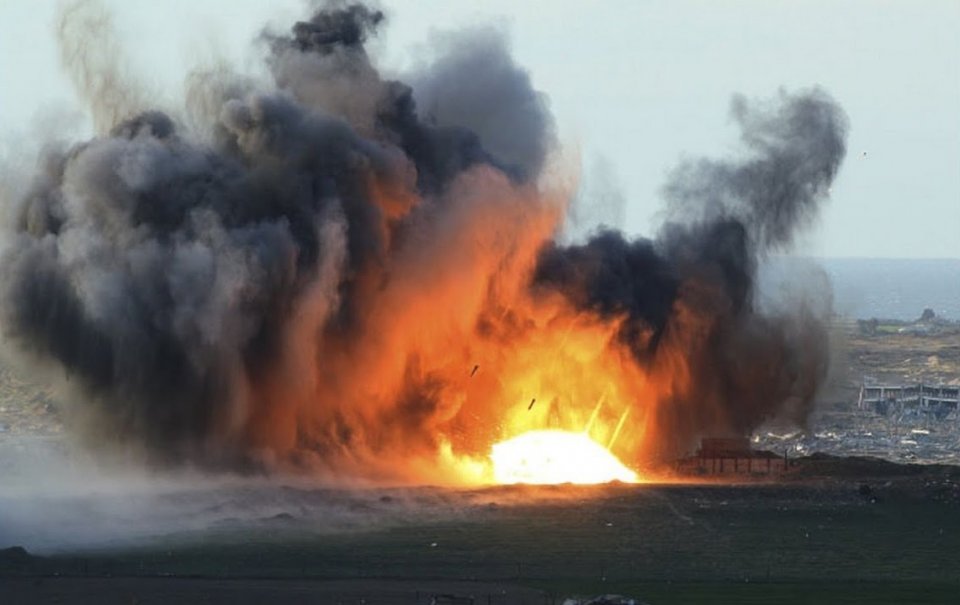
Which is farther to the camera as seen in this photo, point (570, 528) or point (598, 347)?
point (598, 347)

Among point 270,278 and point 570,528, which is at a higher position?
point 270,278

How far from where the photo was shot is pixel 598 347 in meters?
142

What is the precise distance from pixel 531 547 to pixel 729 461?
30.8 m

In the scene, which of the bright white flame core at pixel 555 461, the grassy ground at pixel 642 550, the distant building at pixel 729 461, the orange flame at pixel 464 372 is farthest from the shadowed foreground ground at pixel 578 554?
the orange flame at pixel 464 372

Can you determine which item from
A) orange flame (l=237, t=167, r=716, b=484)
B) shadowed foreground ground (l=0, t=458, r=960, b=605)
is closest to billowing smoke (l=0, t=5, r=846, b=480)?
orange flame (l=237, t=167, r=716, b=484)

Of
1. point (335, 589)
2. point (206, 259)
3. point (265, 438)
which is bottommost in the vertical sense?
point (335, 589)

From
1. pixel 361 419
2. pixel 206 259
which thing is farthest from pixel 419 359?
pixel 206 259

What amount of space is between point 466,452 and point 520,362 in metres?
6.15

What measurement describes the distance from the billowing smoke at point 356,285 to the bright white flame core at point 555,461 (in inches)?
62.3

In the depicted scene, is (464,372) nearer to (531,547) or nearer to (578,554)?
(531,547)

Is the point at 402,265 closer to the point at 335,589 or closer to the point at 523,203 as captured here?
the point at 523,203

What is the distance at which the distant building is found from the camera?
139750 mm

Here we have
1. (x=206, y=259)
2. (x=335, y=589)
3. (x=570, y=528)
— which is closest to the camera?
(x=335, y=589)

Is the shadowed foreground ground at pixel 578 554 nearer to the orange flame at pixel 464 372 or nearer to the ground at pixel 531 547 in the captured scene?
the ground at pixel 531 547
